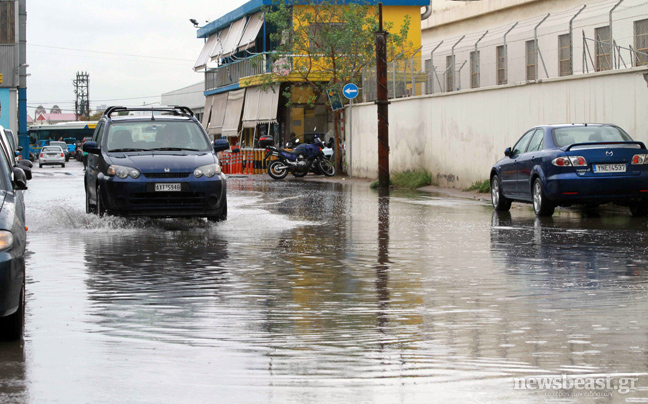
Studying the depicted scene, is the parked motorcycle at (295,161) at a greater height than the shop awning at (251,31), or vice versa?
the shop awning at (251,31)

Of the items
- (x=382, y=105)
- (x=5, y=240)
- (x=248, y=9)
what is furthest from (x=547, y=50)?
(x=248, y=9)

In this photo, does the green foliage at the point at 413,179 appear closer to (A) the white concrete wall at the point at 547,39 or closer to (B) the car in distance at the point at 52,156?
(A) the white concrete wall at the point at 547,39

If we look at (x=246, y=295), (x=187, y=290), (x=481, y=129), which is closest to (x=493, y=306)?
(x=246, y=295)

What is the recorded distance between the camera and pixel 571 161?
52.4 feet

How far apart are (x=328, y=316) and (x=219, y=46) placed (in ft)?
177

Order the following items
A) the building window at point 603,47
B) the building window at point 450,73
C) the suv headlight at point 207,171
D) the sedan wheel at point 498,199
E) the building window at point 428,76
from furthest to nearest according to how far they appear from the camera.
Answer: the building window at point 428,76, the building window at point 450,73, the building window at point 603,47, the sedan wheel at point 498,199, the suv headlight at point 207,171

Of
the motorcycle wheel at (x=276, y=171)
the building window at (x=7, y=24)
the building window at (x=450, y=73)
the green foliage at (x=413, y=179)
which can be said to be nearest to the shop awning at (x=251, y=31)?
the motorcycle wheel at (x=276, y=171)

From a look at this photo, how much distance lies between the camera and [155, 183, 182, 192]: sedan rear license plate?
581 inches

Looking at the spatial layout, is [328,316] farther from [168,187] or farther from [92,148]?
[92,148]

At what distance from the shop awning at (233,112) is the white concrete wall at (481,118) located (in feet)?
63.2

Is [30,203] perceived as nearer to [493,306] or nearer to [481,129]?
[481,129]

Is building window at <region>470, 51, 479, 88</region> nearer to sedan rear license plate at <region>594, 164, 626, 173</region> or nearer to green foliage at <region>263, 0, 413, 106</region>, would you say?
sedan rear license plate at <region>594, 164, 626, 173</region>

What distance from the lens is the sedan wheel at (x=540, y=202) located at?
648 inches

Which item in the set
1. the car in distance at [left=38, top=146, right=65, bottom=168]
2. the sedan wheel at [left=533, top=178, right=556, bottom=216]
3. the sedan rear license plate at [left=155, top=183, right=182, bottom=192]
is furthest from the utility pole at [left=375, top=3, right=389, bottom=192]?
the car in distance at [left=38, top=146, right=65, bottom=168]
